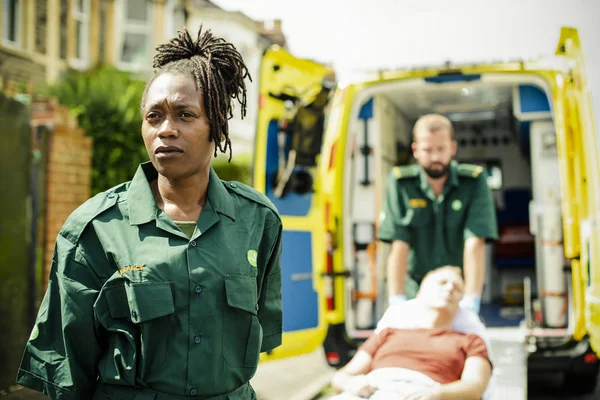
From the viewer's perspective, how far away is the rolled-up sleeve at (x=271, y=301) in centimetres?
180

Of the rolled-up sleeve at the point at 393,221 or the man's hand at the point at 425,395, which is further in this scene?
the rolled-up sleeve at the point at 393,221

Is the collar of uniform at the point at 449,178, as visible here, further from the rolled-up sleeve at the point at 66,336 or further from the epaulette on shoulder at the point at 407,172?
the rolled-up sleeve at the point at 66,336

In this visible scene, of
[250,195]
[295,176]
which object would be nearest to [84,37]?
[295,176]

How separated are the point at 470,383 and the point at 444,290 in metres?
0.48

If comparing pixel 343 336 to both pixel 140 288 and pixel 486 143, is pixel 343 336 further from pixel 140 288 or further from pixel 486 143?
pixel 486 143

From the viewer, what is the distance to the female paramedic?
1488 mm

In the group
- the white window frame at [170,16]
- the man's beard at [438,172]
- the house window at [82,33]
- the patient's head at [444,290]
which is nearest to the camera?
the patient's head at [444,290]

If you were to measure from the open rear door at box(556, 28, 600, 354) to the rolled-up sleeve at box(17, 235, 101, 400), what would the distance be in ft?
10.9

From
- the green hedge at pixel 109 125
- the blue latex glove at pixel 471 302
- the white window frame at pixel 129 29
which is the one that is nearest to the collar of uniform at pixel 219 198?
the blue latex glove at pixel 471 302

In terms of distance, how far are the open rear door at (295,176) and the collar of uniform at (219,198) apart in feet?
10.4

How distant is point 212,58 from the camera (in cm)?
172

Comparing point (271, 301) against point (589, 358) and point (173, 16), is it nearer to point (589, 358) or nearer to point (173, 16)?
point (589, 358)

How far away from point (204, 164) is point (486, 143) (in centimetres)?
691

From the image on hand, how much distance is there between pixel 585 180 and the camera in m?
4.18
